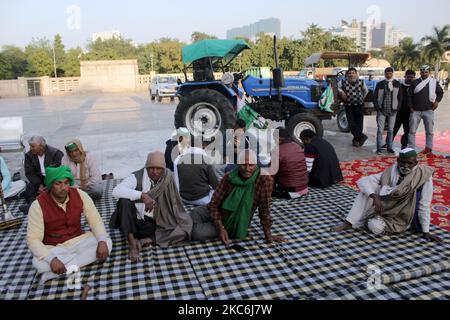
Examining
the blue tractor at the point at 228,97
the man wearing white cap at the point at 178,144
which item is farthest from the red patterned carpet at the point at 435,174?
the man wearing white cap at the point at 178,144

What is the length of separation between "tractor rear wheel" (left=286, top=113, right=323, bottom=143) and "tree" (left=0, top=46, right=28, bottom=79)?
39827mm

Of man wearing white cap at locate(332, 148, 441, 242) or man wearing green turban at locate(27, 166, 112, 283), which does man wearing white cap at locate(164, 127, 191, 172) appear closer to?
man wearing green turban at locate(27, 166, 112, 283)

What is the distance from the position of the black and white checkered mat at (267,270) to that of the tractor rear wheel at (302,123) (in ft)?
12.1

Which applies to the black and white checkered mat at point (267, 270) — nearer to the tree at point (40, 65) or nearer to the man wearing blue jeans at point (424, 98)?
the man wearing blue jeans at point (424, 98)

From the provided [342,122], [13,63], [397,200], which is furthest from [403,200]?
[13,63]

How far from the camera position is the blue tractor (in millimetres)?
7336

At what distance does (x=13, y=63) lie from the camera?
1718 inches

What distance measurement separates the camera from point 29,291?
2.70m

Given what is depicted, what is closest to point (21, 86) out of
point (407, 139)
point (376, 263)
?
point (407, 139)

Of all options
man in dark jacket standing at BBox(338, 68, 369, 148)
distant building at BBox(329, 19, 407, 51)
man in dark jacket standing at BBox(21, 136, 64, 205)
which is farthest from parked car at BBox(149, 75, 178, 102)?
distant building at BBox(329, 19, 407, 51)

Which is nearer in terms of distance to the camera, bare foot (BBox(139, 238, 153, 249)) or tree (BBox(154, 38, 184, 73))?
bare foot (BBox(139, 238, 153, 249))

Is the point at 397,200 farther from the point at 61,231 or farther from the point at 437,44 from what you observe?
the point at 437,44
